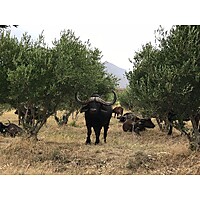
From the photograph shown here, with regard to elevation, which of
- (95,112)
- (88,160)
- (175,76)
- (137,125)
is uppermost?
(175,76)

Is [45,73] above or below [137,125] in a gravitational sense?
above

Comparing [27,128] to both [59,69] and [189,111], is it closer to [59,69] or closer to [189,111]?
[59,69]

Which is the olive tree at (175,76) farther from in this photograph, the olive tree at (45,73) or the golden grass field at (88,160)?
the olive tree at (45,73)

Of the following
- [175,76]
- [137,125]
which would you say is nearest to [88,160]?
[175,76]

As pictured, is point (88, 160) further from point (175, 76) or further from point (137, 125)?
point (137, 125)

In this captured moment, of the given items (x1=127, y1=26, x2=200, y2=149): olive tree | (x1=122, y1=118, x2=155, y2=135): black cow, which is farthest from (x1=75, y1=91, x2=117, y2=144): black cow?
(x1=122, y1=118, x2=155, y2=135): black cow

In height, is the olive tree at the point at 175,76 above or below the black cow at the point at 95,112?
above

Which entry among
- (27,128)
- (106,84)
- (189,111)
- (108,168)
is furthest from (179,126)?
(106,84)

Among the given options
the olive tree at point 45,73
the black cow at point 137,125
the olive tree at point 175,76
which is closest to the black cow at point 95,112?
the olive tree at point 45,73

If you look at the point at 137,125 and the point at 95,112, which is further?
the point at 137,125

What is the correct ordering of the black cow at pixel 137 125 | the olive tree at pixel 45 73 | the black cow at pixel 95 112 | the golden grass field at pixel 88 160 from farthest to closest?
the black cow at pixel 137 125, the black cow at pixel 95 112, the olive tree at pixel 45 73, the golden grass field at pixel 88 160

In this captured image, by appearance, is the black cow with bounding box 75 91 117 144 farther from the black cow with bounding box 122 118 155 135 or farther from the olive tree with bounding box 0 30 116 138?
the black cow with bounding box 122 118 155 135

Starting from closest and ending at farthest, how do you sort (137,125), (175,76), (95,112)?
(175,76) < (95,112) < (137,125)

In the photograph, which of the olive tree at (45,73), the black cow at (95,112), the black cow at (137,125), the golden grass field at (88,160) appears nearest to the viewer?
the golden grass field at (88,160)
